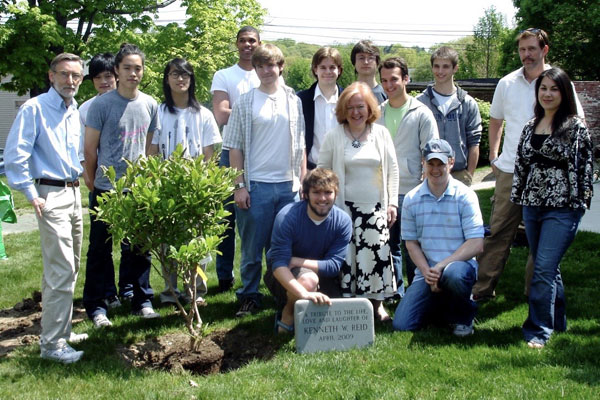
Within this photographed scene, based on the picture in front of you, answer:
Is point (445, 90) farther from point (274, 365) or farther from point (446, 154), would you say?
point (274, 365)

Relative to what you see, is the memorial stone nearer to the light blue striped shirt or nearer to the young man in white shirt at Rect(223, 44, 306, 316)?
the light blue striped shirt

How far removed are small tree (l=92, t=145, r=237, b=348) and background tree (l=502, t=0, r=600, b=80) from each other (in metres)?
30.0

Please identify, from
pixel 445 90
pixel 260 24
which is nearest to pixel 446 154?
pixel 445 90

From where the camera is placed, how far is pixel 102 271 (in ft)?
18.0

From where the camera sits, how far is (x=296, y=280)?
474 centimetres

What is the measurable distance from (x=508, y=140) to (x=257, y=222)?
2341mm

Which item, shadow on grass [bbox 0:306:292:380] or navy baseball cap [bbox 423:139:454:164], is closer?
shadow on grass [bbox 0:306:292:380]

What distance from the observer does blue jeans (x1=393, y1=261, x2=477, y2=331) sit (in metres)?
4.71

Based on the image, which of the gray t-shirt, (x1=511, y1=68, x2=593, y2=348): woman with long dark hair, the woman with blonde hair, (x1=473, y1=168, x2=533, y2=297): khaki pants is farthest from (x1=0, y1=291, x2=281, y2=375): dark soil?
(x1=473, y1=168, x2=533, y2=297): khaki pants

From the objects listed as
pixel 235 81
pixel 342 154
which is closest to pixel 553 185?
pixel 342 154

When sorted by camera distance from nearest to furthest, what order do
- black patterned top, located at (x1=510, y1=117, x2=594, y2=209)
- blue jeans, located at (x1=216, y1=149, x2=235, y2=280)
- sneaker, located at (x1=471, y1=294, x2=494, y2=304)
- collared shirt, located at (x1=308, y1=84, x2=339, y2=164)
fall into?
1. black patterned top, located at (x1=510, y1=117, x2=594, y2=209)
2. collared shirt, located at (x1=308, y1=84, x2=339, y2=164)
3. sneaker, located at (x1=471, y1=294, x2=494, y2=304)
4. blue jeans, located at (x1=216, y1=149, x2=235, y2=280)

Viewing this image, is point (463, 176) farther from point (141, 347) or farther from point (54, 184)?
point (54, 184)

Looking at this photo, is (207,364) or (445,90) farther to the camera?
(445,90)

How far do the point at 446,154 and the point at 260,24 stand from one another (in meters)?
30.3
